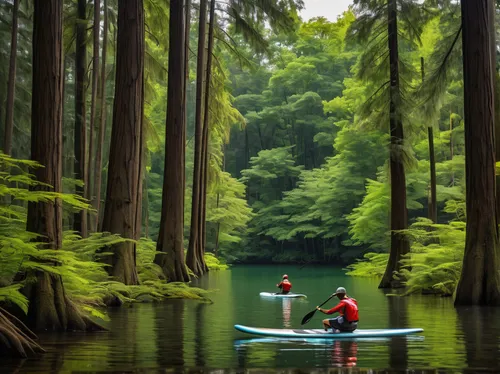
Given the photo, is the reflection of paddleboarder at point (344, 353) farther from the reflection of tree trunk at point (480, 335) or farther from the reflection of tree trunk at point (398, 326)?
the reflection of tree trunk at point (480, 335)

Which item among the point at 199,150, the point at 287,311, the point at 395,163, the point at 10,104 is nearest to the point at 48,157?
the point at 287,311

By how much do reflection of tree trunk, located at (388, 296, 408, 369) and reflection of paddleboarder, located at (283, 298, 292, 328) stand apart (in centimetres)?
190

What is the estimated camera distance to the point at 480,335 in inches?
464

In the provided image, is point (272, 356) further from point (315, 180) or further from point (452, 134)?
point (315, 180)

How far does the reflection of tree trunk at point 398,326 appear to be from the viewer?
9227mm

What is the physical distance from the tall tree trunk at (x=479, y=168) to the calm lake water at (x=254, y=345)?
1003 mm

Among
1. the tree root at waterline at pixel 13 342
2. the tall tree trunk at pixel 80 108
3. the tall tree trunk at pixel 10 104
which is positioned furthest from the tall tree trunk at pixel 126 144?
the tree root at waterline at pixel 13 342

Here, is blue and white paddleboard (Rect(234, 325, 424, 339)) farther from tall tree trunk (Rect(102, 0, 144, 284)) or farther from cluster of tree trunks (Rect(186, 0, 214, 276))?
cluster of tree trunks (Rect(186, 0, 214, 276))

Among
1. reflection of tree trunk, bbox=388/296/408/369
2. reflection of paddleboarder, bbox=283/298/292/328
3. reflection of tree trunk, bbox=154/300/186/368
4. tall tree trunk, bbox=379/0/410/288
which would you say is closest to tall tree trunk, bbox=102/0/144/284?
reflection of tree trunk, bbox=154/300/186/368

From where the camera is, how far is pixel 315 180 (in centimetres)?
5778

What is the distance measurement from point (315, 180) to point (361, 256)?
6.65 meters

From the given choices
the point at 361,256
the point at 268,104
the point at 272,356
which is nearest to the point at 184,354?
the point at 272,356

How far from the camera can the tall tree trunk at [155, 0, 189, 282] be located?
24031 millimetres

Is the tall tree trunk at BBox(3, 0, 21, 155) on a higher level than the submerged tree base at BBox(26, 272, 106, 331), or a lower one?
higher
